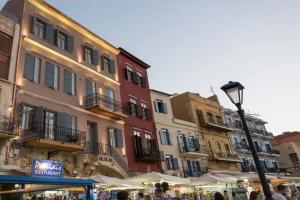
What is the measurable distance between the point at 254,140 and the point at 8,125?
3937 cm

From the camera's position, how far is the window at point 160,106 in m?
30.1

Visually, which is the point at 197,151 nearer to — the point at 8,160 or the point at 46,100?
the point at 46,100

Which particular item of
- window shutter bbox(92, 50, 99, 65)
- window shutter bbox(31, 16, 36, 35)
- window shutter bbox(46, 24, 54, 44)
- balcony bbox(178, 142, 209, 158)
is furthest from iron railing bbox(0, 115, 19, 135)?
balcony bbox(178, 142, 209, 158)

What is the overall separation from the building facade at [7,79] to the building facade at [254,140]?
3019 centimetres

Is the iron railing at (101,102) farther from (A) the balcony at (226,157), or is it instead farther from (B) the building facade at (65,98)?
(A) the balcony at (226,157)

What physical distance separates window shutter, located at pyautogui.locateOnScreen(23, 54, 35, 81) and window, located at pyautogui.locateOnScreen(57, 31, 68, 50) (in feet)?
10.2

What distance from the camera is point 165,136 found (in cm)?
2908

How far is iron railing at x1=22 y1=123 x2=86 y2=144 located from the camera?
15.7m

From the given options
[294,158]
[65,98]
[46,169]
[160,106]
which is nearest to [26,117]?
[65,98]

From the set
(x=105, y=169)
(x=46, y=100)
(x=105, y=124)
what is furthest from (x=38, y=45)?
(x=105, y=169)

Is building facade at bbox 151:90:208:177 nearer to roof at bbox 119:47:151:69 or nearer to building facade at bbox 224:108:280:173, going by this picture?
roof at bbox 119:47:151:69

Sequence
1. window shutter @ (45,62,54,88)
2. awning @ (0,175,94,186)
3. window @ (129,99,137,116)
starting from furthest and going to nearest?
window @ (129,99,137,116)
window shutter @ (45,62,54,88)
awning @ (0,175,94,186)

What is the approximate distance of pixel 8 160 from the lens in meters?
14.5

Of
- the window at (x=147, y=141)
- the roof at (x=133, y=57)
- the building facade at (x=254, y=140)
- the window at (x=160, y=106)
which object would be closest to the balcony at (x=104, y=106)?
the window at (x=147, y=141)
